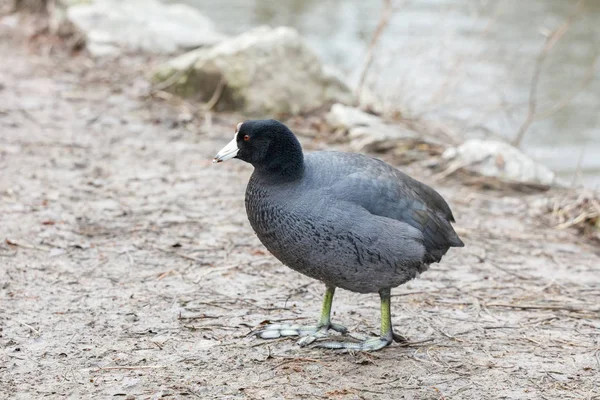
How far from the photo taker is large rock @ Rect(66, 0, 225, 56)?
27.7 ft

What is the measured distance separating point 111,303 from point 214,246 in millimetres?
922

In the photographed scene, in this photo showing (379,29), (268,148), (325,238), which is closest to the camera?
(325,238)

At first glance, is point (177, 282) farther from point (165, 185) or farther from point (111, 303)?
point (165, 185)

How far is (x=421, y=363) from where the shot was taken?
353 centimetres

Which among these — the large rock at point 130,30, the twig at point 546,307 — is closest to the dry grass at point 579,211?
Answer: the twig at point 546,307

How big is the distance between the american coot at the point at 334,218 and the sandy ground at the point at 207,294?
0.32m

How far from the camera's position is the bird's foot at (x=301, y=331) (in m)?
3.67

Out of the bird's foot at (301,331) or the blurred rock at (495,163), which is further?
the blurred rock at (495,163)

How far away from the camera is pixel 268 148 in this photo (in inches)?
138

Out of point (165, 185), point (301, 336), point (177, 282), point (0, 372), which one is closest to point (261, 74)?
point (165, 185)

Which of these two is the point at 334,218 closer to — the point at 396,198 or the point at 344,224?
the point at 344,224

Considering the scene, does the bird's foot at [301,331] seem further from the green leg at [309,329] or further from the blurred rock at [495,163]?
the blurred rock at [495,163]

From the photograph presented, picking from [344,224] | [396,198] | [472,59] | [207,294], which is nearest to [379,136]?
[207,294]

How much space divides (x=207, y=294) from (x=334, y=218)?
3.42ft
